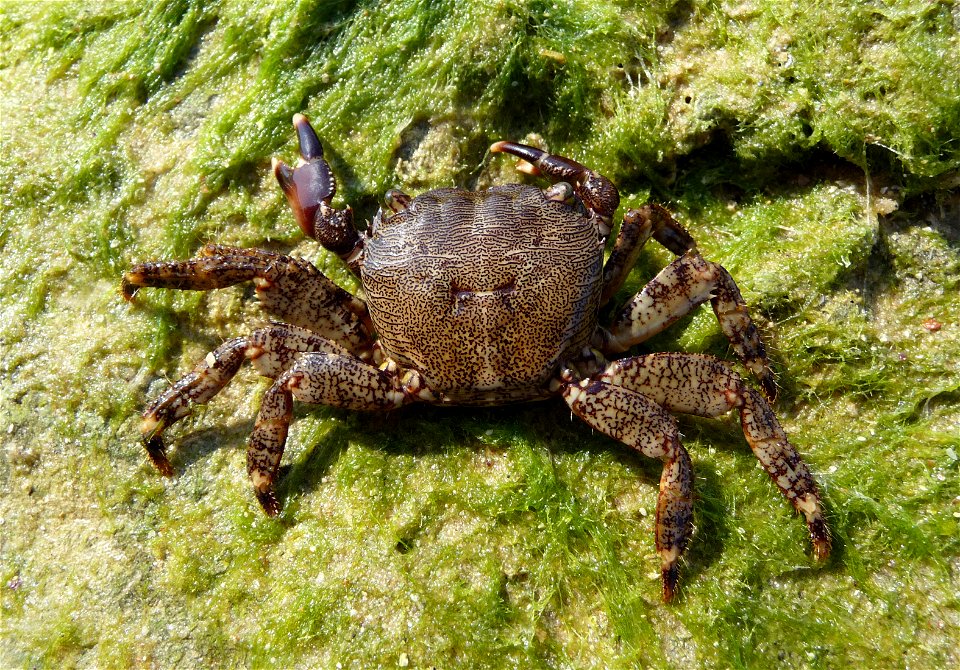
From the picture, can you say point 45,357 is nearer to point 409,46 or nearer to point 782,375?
point 409,46

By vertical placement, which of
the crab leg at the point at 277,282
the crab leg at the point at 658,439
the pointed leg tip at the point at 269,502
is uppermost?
the crab leg at the point at 277,282

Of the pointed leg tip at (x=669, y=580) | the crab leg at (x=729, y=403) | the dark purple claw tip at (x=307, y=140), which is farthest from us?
the dark purple claw tip at (x=307, y=140)

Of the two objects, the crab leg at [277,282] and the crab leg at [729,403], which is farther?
the crab leg at [277,282]

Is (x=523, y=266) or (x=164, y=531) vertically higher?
(x=523, y=266)

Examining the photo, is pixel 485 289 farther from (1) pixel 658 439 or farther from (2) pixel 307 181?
(2) pixel 307 181

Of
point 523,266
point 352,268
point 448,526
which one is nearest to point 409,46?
point 352,268

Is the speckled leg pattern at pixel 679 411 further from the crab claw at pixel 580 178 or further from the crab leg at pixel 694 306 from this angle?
the crab claw at pixel 580 178


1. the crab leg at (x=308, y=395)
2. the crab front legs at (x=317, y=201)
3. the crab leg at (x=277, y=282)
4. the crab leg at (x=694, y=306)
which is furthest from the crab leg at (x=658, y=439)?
the crab front legs at (x=317, y=201)

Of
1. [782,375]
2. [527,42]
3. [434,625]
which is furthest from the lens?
[527,42]

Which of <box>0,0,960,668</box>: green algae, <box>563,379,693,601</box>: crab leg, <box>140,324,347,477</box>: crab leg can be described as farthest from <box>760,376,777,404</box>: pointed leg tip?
<box>140,324,347,477</box>: crab leg
